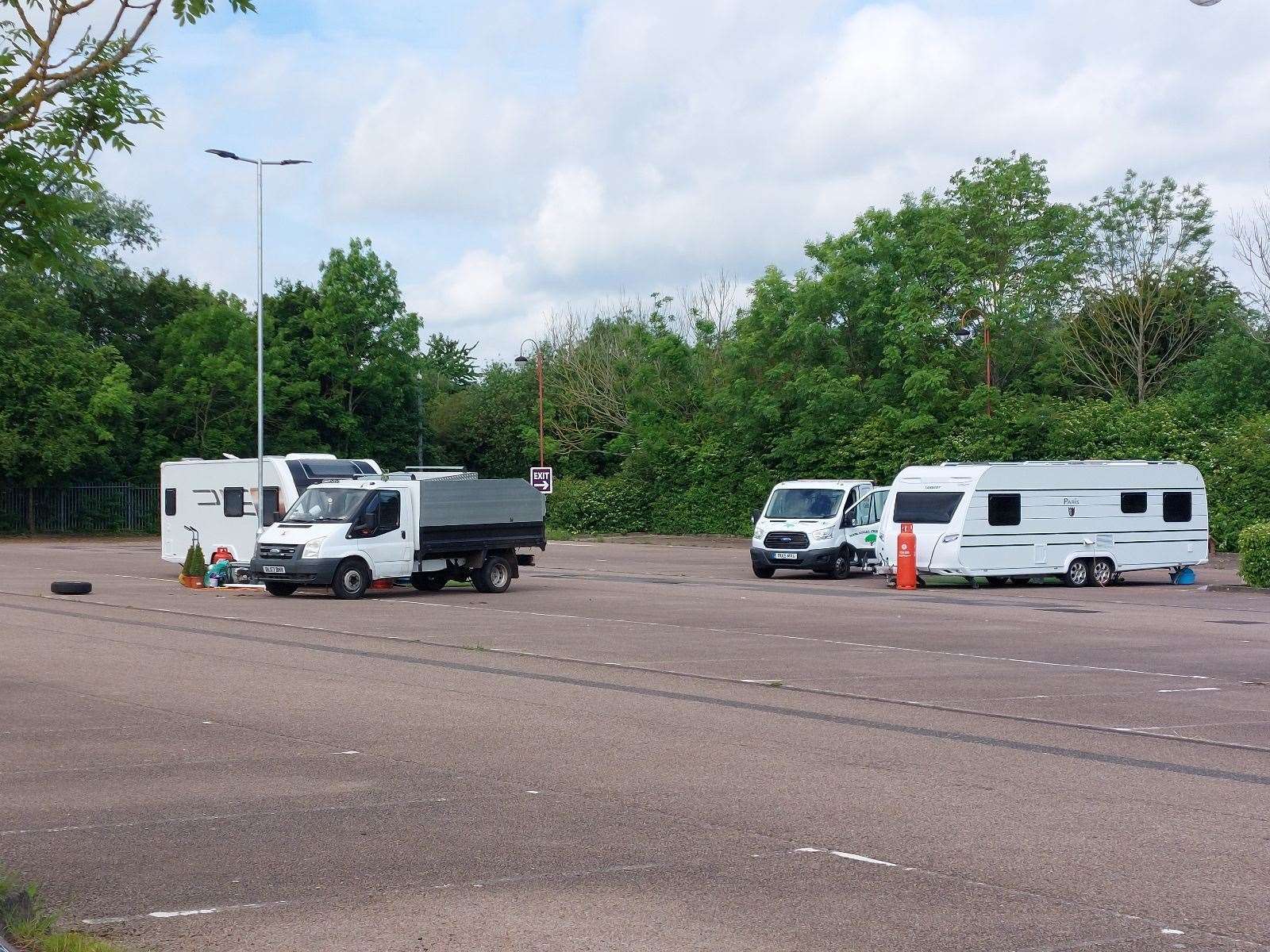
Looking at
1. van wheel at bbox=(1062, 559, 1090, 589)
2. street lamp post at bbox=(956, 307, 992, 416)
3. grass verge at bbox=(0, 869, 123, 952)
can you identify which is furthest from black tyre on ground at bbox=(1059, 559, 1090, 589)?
grass verge at bbox=(0, 869, 123, 952)

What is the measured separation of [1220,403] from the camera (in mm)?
47469

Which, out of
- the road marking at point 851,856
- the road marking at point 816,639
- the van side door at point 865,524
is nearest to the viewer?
the road marking at point 851,856

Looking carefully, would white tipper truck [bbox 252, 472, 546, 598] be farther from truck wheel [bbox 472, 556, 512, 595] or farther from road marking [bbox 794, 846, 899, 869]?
road marking [bbox 794, 846, 899, 869]

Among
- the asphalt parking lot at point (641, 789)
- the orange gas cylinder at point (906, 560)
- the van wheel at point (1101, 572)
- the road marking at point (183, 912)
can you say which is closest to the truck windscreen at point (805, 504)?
the orange gas cylinder at point (906, 560)

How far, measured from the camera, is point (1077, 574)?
3075 cm

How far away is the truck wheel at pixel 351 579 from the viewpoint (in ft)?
85.2

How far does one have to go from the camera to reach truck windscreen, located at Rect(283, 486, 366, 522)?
26.6m

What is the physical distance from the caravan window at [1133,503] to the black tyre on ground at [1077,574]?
1485mm

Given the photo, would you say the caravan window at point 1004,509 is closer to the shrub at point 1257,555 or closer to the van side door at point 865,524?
the van side door at point 865,524

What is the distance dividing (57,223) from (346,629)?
43.3 feet

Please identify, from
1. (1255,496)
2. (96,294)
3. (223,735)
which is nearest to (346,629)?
(223,735)

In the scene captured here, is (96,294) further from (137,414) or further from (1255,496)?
(1255,496)

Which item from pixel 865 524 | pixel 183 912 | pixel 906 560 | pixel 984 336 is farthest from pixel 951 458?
pixel 183 912

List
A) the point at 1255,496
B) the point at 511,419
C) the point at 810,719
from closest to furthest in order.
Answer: the point at 810,719, the point at 1255,496, the point at 511,419
